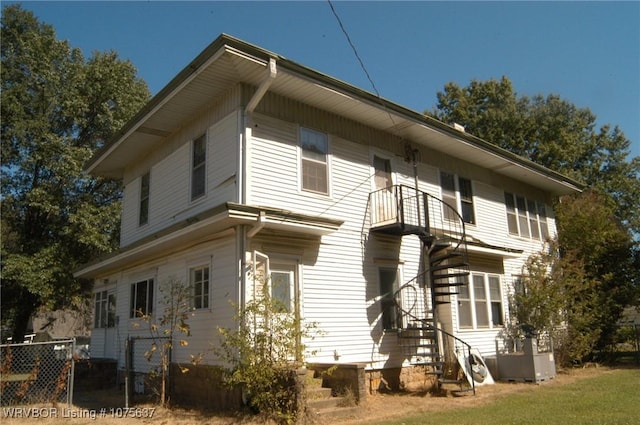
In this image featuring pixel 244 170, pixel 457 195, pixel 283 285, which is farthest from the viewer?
pixel 457 195

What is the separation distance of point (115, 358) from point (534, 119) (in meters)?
29.2

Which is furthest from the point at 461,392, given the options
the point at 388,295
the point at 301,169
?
the point at 301,169

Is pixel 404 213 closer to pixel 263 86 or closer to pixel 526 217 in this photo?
pixel 263 86

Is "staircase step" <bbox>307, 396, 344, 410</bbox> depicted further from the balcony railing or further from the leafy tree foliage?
the leafy tree foliage

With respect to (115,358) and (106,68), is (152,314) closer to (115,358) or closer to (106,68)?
(115,358)

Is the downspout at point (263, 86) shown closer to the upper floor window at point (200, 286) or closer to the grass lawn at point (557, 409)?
the upper floor window at point (200, 286)

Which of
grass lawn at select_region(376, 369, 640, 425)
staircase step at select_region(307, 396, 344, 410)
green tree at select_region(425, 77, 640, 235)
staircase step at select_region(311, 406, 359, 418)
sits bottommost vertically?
grass lawn at select_region(376, 369, 640, 425)

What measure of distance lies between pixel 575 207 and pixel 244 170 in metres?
15.4

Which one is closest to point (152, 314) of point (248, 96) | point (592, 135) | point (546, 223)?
point (248, 96)

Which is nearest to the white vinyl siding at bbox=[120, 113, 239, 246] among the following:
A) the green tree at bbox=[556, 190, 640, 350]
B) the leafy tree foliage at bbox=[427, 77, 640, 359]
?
the leafy tree foliage at bbox=[427, 77, 640, 359]

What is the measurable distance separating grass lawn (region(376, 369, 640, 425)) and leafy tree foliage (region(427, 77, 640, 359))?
4388mm

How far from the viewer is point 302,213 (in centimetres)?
1077

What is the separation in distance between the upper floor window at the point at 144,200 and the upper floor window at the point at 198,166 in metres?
2.89

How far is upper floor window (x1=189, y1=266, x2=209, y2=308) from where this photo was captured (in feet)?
34.6
